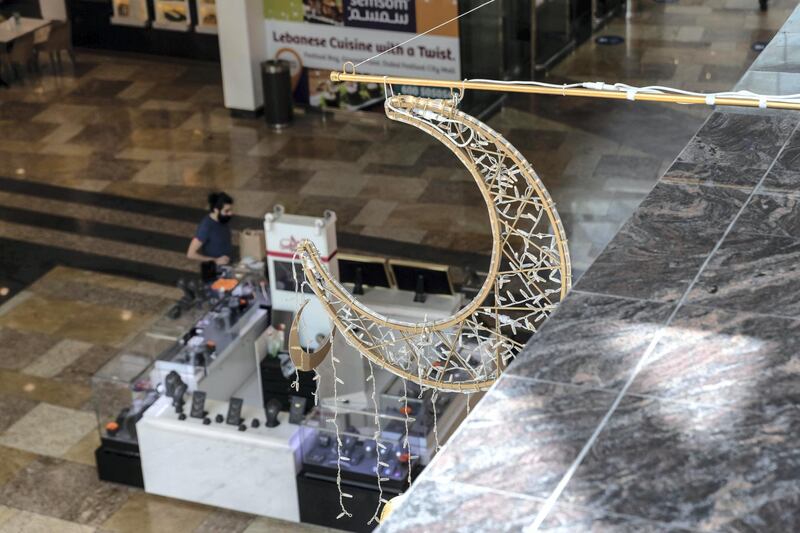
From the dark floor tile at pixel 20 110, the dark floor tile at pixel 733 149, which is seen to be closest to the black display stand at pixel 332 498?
the dark floor tile at pixel 733 149

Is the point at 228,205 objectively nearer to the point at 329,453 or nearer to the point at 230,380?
the point at 230,380

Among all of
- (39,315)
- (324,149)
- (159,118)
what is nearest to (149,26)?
(159,118)

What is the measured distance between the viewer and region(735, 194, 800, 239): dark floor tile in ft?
13.8

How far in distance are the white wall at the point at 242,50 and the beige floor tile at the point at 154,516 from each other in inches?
306

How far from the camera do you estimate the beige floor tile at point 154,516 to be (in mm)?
8750

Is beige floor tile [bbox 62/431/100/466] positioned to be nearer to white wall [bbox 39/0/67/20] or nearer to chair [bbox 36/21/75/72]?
chair [bbox 36/21/75/72]

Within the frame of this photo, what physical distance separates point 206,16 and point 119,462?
10109 mm

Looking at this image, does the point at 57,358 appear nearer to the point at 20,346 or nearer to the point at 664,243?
the point at 20,346

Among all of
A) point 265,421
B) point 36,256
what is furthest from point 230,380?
point 36,256

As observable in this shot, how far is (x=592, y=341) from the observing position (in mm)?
3584

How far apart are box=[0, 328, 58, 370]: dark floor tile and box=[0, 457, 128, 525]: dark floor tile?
1619mm

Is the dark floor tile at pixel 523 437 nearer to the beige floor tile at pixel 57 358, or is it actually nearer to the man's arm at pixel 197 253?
the man's arm at pixel 197 253

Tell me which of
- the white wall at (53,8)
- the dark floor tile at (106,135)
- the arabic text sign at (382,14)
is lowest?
the dark floor tile at (106,135)

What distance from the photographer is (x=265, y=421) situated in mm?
8766
